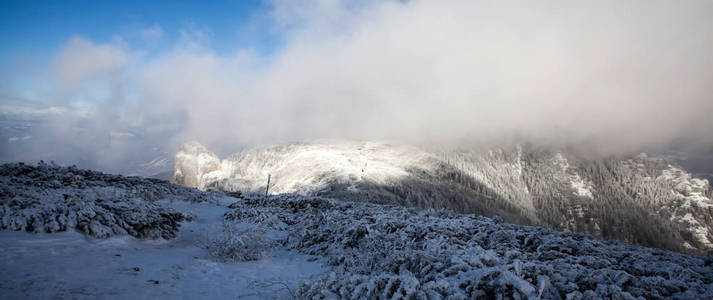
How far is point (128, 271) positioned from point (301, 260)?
5538 millimetres

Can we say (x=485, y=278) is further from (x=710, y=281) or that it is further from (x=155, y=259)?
(x=155, y=259)

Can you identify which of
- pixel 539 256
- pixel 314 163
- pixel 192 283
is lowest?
pixel 192 283

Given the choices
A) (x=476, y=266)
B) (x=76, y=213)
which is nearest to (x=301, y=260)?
(x=476, y=266)

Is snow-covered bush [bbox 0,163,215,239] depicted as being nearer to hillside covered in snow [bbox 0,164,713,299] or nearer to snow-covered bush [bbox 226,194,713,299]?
hillside covered in snow [bbox 0,164,713,299]

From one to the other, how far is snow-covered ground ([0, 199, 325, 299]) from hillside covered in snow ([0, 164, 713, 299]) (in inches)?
1.3

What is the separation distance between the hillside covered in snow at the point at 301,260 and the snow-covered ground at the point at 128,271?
0.11 ft

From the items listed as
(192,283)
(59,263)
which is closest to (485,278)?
(192,283)

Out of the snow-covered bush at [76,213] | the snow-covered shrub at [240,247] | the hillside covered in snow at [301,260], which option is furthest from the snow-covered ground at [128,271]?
the snow-covered bush at [76,213]

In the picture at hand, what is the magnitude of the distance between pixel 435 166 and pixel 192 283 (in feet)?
591

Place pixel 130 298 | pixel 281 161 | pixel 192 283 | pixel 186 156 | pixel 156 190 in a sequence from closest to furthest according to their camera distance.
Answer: pixel 130 298
pixel 192 283
pixel 156 190
pixel 281 161
pixel 186 156

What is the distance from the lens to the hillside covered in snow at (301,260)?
630cm

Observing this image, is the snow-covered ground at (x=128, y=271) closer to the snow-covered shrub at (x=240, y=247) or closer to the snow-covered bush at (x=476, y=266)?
the snow-covered shrub at (x=240, y=247)

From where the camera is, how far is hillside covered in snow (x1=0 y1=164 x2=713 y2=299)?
630cm

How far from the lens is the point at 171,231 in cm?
1317
